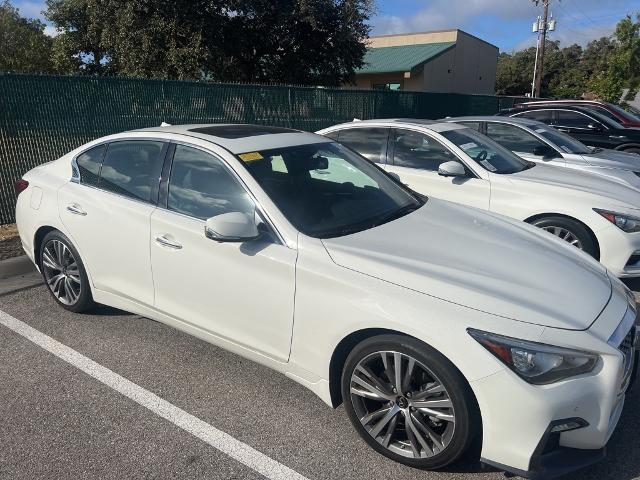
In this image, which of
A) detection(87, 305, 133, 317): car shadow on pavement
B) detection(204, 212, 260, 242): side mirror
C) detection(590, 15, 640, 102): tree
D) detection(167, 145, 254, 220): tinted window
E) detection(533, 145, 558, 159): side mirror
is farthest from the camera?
detection(590, 15, 640, 102): tree

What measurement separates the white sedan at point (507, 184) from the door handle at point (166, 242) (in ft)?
9.90

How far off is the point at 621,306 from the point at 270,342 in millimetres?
1827

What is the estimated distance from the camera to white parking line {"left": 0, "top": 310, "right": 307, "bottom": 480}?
261 cm

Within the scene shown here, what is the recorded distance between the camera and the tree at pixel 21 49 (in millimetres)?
31878

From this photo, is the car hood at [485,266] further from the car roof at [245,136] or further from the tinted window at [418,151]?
the tinted window at [418,151]

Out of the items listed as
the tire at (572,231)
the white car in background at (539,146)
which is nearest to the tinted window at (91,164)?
the tire at (572,231)

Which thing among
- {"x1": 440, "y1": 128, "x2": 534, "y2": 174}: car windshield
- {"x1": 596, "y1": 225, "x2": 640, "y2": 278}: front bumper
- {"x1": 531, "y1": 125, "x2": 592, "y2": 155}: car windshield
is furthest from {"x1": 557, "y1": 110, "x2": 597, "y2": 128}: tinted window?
{"x1": 596, "y1": 225, "x2": 640, "y2": 278}: front bumper

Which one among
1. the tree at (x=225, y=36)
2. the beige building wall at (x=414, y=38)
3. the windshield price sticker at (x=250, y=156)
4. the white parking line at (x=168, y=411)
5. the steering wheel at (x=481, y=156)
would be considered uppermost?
the beige building wall at (x=414, y=38)

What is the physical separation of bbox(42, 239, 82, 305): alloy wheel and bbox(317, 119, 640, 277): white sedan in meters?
3.40

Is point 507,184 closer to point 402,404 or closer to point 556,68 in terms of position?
point 402,404

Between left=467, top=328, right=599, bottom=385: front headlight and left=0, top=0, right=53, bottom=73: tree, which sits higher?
left=0, top=0, right=53, bottom=73: tree

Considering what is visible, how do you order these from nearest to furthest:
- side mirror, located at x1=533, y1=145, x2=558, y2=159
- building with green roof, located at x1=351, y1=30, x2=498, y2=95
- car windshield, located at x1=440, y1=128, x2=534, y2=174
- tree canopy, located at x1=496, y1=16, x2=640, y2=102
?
car windshield, located at x1=440, y1=128, x2=534, y2=174
side mirror, located at x1=533, y1=145, x2=558, y2=159
building with green roof, located at x1=351, y1=30, x2=498, y2=95
tree canopy, located at x1=496, y1=16, x2=640, y2=102

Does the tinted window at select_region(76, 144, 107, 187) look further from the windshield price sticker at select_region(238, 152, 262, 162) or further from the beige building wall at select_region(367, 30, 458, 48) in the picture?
the beige building wall at select_region(367, 30, 458, 48)

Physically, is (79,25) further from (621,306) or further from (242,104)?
(621,306)
